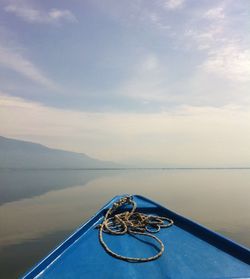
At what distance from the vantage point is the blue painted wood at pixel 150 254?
5.05m

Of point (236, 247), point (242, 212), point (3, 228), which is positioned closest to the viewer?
point (236, 247)

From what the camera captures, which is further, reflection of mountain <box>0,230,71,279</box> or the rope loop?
reflection of mountain <box>0,230,71,279</box>

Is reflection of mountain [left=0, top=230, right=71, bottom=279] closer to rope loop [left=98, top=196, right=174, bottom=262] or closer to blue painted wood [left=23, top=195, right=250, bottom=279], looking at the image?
rope loop [left=98, top=196, right=174, bottom=262]

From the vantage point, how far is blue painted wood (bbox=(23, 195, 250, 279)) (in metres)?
5.05

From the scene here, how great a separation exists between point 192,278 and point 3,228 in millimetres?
24147

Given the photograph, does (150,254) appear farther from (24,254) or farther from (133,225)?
(24,254)

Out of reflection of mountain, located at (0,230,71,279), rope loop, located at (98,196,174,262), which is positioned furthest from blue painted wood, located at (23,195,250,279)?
reflection of mountain, located at (0,230,71,279)

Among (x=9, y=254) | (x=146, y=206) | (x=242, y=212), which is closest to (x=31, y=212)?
(x=9, y=254)

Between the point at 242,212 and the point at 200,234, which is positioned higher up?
the point at 200,234

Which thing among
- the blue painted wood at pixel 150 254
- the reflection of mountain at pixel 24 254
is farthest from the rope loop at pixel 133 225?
the reflection of mountain at pixel 24 254

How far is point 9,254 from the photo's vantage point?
17.4 m

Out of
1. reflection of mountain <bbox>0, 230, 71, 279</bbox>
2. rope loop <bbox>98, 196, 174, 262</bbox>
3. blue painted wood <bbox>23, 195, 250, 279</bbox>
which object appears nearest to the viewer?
blue painted wood <bbox>23, 195, 250, 279</bbox>

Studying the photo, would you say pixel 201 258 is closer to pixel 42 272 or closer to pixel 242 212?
pixel 42 272

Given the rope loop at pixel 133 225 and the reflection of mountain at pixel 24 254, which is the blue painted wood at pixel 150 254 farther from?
the reflection of mountain at pixel 24 254
